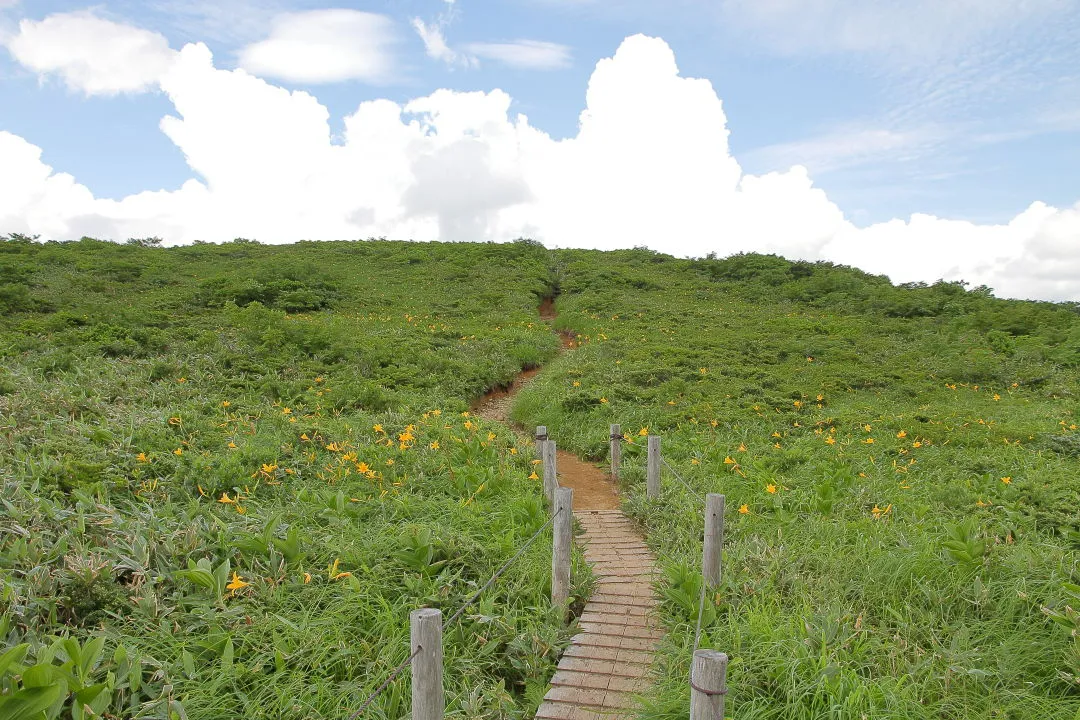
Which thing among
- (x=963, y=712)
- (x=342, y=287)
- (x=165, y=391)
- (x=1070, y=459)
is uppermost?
(x=342, y=287)

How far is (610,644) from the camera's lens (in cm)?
520

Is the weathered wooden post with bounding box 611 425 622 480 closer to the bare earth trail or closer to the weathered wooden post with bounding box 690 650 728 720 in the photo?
the bare earth trail

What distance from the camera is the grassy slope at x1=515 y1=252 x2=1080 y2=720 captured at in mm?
→ 4426

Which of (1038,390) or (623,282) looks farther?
(623,282)

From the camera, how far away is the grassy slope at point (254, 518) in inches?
176

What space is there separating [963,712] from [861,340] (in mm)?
16667

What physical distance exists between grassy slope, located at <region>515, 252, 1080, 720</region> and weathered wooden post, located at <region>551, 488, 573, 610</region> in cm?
94

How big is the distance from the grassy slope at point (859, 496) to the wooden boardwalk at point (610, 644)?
0.83 ft

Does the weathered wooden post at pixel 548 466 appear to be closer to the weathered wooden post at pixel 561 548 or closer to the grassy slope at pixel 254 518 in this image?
the grassy slope at pixel 254 518

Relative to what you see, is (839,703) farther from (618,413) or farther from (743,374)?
(743,374)

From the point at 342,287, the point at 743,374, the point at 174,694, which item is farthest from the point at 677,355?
the point at 342,287

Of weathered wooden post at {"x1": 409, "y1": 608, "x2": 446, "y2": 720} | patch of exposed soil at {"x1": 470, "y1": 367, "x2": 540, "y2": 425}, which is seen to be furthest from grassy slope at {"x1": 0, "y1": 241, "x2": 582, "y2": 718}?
weathered wooden post at {"x1": 409, "y1": 608, "x2": 446, "y2": 720}

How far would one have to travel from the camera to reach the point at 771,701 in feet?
13.8

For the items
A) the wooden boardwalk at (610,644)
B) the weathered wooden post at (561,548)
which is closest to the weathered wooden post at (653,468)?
the wooden boardwalk at (610,644)
